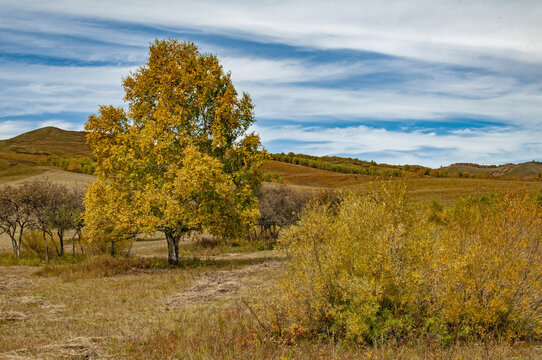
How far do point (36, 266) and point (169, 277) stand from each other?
1279cm

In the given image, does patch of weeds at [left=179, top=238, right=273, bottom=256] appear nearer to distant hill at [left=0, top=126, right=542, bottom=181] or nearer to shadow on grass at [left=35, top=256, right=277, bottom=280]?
shadow on grass at [left=35, top=256, right=277, bottom=280]

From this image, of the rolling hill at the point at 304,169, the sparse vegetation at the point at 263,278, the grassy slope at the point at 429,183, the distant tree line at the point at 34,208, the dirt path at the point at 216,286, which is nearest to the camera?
the sparse vegetation at the point at 263,278

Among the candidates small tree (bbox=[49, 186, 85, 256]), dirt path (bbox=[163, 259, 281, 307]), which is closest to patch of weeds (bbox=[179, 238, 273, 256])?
small tree (bbox=[49, 186, 85, 256])

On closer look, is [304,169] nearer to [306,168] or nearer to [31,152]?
[306,168]

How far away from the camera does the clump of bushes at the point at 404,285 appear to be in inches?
324

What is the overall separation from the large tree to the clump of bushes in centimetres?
1210

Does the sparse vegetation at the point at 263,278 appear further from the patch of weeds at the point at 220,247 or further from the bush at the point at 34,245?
the patch of weeds at the point at 220,247

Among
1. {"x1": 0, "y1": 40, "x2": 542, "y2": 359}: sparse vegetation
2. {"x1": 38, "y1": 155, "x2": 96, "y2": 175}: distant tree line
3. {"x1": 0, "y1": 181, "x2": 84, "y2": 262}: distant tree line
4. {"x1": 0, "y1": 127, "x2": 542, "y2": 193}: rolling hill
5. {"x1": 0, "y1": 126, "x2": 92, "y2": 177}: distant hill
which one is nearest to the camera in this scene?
{"x1": 0, "y1": 40, "x2": 542, "y2": 359}: sparse vegetation

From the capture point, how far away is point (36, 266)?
81.5 feet

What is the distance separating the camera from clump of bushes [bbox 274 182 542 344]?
8.22 metres

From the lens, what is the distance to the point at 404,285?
28.0 ft

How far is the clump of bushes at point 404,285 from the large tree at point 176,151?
1210cm

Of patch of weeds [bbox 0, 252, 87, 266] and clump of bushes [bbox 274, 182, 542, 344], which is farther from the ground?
clump of bushes [bbox 274, 182, 542, 344]

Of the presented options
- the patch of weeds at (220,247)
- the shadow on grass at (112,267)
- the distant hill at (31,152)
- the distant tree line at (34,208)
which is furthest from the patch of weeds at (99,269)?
the distant hill at (31,152)
